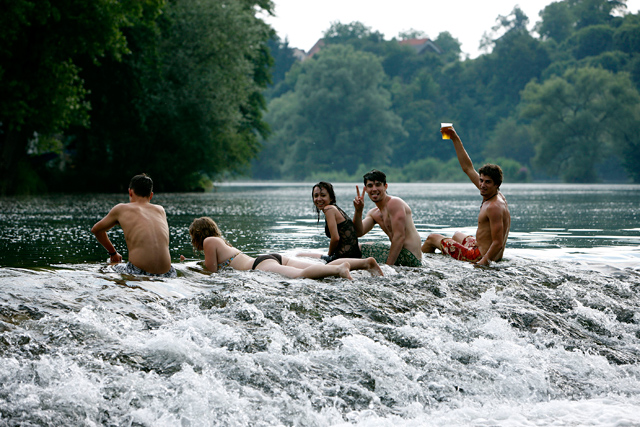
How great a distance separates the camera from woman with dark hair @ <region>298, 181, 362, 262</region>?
327 inches

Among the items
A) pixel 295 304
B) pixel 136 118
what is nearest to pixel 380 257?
pixel 295 304

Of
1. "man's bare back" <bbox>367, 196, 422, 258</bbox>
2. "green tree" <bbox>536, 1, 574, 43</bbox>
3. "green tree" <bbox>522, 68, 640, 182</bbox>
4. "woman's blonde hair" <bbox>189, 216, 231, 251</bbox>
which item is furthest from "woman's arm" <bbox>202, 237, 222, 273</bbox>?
"green tree" <bbox>536, 1, 574, 43</bbox>

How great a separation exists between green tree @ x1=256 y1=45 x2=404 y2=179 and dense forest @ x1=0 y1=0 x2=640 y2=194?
0.18 metres

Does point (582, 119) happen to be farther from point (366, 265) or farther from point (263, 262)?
point (263, 262)

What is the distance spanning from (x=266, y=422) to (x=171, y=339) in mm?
1109

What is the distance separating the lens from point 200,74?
31641mm

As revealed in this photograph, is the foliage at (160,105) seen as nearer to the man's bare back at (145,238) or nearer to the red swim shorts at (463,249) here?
the red swim shorts at (463,249)

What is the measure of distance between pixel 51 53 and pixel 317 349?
2217cm

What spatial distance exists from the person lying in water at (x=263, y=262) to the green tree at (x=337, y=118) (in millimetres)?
77491

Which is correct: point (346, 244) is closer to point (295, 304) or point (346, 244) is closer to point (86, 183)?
point (295, 304)

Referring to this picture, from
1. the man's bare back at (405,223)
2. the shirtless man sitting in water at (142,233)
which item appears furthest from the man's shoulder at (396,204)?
the shirtless man sitting in water at (142,233)

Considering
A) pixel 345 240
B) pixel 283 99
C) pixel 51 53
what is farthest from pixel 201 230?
pixel 283 99

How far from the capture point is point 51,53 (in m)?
24.1

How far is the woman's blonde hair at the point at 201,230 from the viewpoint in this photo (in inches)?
316
